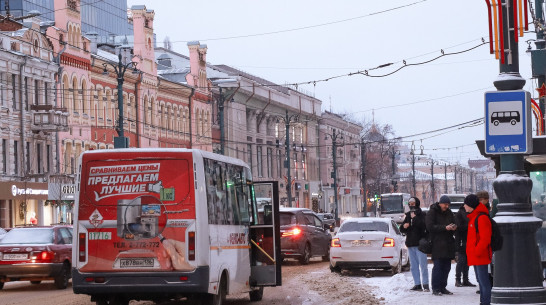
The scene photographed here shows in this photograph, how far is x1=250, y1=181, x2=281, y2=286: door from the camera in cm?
2055

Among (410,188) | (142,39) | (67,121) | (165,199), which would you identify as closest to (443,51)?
(165,199)

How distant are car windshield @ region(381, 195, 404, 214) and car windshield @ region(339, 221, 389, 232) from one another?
60.7 m

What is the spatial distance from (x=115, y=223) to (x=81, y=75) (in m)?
43.7

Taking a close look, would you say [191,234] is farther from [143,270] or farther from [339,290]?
[339,290]

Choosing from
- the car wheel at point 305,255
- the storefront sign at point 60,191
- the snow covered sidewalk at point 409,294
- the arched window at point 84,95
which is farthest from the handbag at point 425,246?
the arched window at point 84,95

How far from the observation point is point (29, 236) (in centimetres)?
2666

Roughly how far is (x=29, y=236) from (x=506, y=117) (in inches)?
625

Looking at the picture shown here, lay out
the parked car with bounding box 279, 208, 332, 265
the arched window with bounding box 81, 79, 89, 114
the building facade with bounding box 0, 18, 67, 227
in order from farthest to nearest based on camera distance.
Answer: the arched window with bounding box 81, 79, 89, 114 → the building facade with bounding box 0, 18, 67, 227 → the parked car with bounding box 279, 208, 332, 265

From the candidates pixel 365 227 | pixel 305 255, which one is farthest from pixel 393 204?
pixel 365 227

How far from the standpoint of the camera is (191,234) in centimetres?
1722

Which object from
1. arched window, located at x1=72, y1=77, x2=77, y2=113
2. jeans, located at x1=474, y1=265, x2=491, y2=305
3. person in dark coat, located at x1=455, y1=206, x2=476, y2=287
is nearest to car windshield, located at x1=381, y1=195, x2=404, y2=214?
arched window, located at x1=72, y1=77, x2=77, y2=113

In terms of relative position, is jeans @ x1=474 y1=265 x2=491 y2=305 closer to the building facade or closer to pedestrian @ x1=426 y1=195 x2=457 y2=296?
pedestrian @ x1=426 y1=195 x2=457 y2=296

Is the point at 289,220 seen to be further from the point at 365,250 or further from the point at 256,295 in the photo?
the point at 256,295

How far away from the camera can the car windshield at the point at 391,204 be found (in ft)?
293
